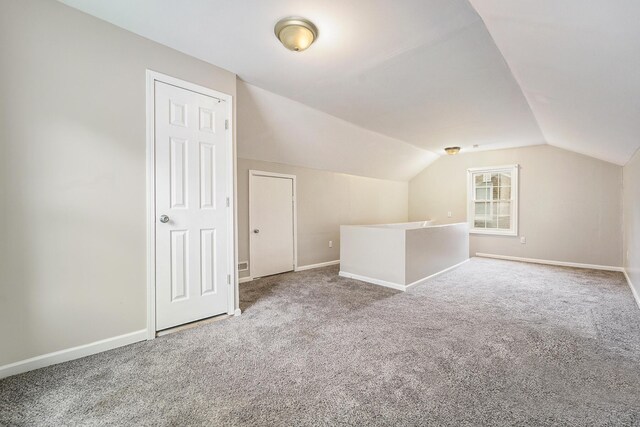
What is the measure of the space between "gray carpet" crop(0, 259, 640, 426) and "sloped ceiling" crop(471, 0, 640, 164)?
198cm

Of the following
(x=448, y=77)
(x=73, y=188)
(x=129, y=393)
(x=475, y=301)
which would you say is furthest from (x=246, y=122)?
(x=475, y=301)

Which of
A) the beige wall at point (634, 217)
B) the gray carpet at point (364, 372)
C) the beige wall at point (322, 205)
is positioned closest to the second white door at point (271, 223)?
the beige wall at point (322, 205)

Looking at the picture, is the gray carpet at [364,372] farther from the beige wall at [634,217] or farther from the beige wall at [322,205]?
the beige wall at [322,205]

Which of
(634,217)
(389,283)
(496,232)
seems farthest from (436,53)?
(496,232)

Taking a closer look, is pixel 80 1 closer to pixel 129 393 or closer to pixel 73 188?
pixel 73 188

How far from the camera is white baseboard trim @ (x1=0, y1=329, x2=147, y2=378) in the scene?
5.77ft

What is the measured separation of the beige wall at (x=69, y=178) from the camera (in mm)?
1760

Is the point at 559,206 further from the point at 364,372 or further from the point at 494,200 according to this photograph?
the point at 364,372

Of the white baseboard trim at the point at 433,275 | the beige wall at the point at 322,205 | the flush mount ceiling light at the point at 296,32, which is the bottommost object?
the white baseboard trim at the point at 433,275

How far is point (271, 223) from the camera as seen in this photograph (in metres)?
4.54

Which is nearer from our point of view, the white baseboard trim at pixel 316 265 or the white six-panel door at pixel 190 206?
the white six-panel door at pixel 190 206

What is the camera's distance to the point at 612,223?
4773mm

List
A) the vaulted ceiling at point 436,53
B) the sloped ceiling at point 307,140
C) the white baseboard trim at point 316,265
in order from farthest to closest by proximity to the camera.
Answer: the white baseboard trim at point 316,265
the sloped ceiling at point 307,140
the vaulted ceiling at point 436,53

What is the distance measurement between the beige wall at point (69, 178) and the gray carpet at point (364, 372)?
1.25 ft
